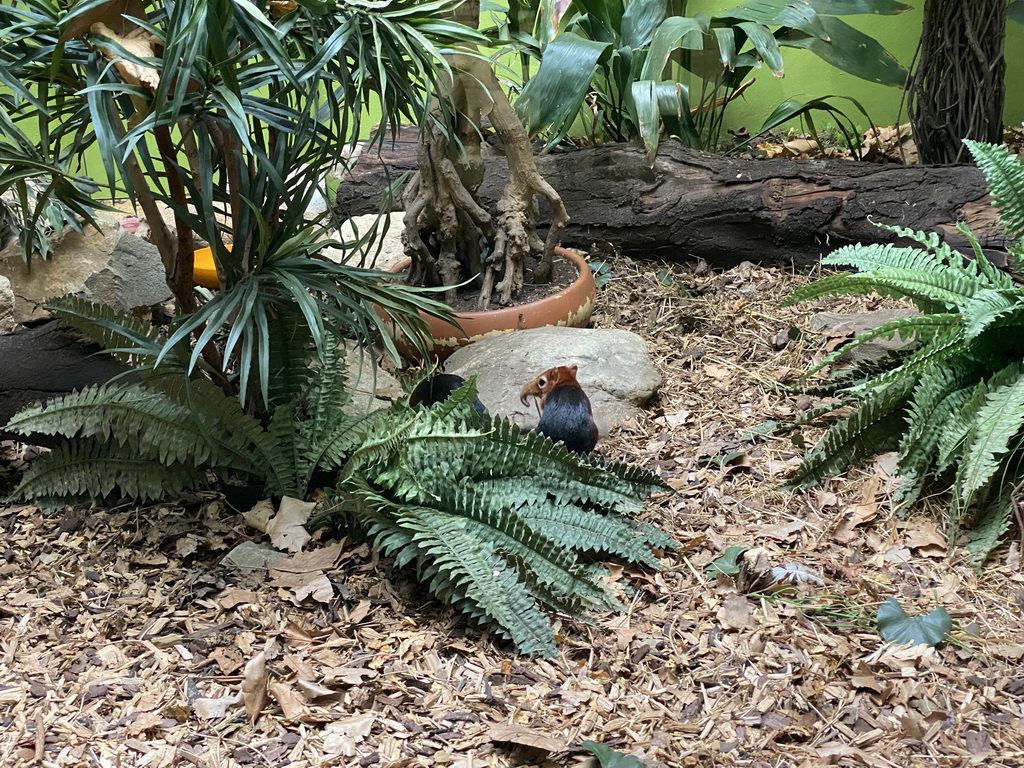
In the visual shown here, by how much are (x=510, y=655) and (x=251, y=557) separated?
803 mm

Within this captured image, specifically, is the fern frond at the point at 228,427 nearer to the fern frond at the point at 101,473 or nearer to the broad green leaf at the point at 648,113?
the fern frond at the point at 101,473

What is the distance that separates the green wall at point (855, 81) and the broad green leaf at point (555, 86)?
5.09 feet

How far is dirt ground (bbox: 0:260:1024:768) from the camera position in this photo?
6.07 ft

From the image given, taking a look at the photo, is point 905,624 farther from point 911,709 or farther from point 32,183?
point 32,183

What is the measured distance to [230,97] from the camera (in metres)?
1.96

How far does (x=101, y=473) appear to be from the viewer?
8.55 ft

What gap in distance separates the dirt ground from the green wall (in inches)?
134

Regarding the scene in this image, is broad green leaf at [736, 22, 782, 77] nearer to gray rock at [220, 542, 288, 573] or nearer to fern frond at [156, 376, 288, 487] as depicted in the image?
fern frond at [156, 376, 288, 487]

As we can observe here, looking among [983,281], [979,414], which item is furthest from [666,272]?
[979,414]

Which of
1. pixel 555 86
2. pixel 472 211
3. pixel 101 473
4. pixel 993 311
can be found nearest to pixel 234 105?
pixel 101 473

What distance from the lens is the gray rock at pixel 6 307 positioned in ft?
10.8

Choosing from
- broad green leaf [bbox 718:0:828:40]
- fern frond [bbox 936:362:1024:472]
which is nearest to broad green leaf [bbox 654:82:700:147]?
broad green leaf [bbox 718:0:828:40]

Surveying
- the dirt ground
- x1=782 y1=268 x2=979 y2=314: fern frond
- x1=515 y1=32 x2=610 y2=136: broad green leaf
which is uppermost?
x1=515 y1=32 x2=610 y2=136: broad green leaf

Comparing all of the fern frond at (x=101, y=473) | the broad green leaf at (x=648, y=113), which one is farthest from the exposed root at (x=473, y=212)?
the fern frond at (x=101, y=473)
